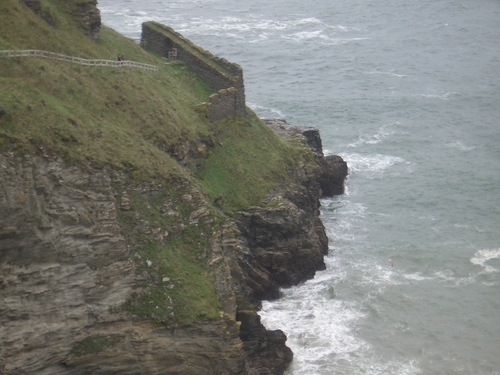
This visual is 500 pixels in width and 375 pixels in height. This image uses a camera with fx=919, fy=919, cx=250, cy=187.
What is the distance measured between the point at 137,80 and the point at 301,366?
17.7 m

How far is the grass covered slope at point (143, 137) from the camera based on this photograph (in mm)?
39188

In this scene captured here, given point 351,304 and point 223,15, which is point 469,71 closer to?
point 223,15

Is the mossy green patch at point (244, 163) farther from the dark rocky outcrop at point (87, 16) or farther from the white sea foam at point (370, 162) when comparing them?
the white sea foam at point (370, 162)

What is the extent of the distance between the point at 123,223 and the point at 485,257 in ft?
92.3

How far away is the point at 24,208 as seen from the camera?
35.9 m

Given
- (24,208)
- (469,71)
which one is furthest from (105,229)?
(469,71)

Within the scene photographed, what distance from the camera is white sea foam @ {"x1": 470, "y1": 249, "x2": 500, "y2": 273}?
5753 cm

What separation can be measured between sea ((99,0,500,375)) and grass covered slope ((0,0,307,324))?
7.86 metres

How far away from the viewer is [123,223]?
4016cm

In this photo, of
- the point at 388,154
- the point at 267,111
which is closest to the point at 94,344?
the point at 388,154

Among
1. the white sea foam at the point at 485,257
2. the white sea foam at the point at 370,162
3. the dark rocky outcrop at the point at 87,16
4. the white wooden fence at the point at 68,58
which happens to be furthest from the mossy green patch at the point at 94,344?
the white sea foam at the point at 370,162

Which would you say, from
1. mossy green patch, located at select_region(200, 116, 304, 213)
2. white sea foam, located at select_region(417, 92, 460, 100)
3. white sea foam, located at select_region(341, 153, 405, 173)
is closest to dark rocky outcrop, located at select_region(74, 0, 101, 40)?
mossy green patch, located at select_region(200, 116, 304, 213)

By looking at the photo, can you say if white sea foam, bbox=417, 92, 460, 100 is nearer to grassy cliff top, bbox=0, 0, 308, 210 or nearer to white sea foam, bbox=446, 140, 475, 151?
white sea foam, bbox=446, 140, 475, 151

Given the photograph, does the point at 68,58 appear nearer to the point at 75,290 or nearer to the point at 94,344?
the point at 75,290
